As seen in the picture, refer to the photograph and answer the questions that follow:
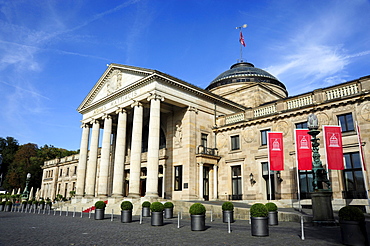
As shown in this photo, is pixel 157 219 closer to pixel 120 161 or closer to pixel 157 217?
pixel 157 217

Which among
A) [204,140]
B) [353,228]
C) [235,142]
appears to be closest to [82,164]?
[204,140]

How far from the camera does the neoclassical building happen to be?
2377 cm

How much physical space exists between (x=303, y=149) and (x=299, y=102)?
7495mm

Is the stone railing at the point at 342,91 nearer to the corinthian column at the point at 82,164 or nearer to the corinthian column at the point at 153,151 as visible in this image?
the corinthian column at the point at 153,151

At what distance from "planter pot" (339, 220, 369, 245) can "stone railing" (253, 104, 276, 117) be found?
845 inches

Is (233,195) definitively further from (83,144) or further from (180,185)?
(83,144)

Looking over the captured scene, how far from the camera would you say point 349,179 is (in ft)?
75.4

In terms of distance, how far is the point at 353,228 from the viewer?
29.5ft

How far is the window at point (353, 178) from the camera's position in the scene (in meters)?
22.2

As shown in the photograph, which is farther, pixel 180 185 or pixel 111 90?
pixel 111 90

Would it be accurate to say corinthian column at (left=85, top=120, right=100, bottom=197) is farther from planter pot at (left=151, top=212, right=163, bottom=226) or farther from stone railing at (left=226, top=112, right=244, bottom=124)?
planter pot at (left=151, top=212, right=163, bottom=226)

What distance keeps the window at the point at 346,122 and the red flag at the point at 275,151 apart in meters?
5.52

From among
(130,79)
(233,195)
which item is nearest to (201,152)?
(233,195)

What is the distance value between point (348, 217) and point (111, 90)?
3256 centimetres
